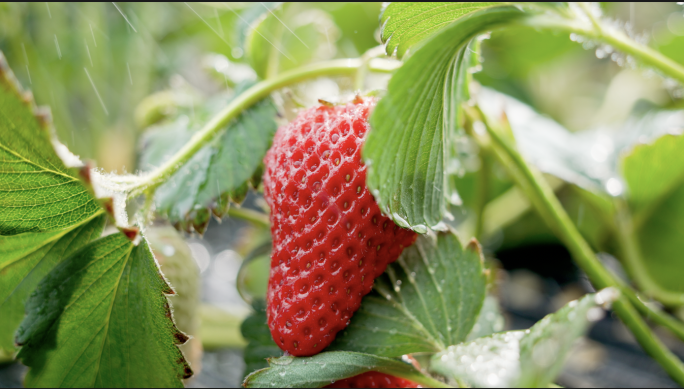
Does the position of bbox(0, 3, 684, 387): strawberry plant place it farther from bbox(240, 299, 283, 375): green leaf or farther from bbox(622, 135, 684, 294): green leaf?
bbox(622, 135, 684, 294): green leaf

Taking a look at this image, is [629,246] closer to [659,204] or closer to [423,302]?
[659,204]

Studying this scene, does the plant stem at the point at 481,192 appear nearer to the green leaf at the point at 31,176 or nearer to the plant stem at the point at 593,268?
the plant stem at the point at 593,268

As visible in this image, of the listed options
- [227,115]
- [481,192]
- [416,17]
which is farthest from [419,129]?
[481,192]

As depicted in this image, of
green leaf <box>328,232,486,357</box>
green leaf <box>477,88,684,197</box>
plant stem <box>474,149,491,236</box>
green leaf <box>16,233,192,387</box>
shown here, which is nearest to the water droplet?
green leaf <box>477,88,684,197</box>

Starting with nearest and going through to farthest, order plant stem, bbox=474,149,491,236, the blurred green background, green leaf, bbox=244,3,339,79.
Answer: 1. green leaf, bbox=244,3,339,79
2. plant stem, bbox=474,149,491,236
3. the blurred green background

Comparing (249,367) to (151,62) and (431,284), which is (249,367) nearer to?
(431,284)

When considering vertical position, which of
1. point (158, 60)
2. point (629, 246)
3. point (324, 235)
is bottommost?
point (629, 246)

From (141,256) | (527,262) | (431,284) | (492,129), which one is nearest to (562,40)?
(527,262)
